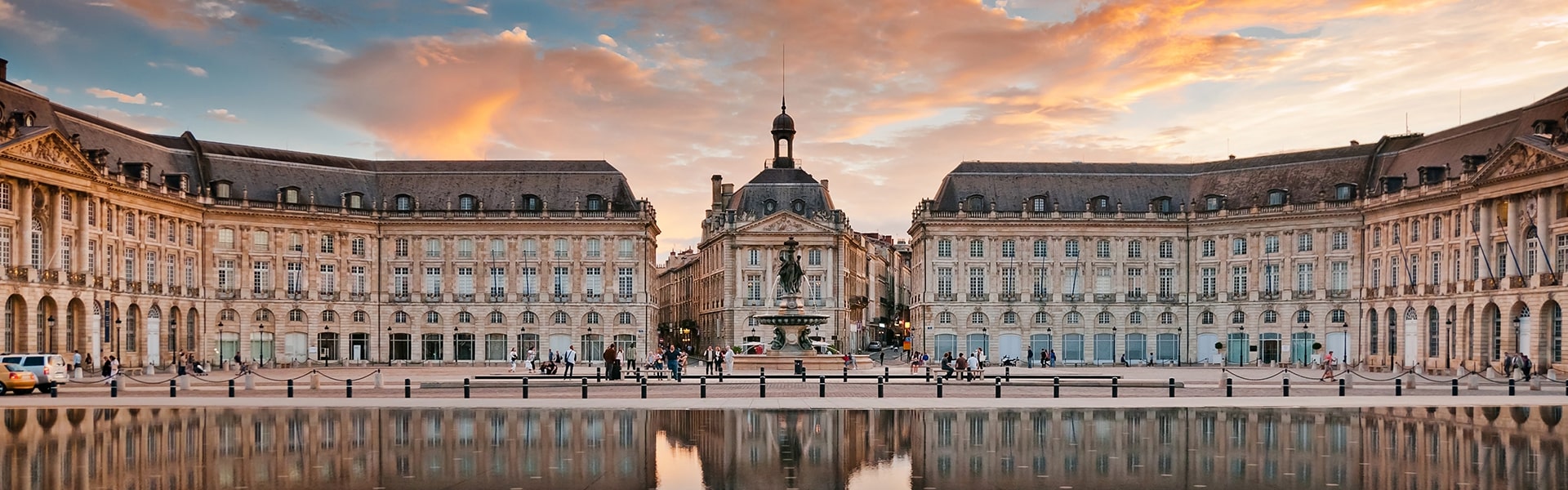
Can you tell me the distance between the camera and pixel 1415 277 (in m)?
80.2

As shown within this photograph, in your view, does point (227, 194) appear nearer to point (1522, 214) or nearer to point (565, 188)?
point (565, 188)

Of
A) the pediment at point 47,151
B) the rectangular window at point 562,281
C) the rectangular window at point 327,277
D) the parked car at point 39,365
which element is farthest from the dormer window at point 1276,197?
the parked car at point 39,365

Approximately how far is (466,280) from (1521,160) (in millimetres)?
62938

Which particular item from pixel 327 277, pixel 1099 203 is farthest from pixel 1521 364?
pixel 327 277

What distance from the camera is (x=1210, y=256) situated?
9569cm

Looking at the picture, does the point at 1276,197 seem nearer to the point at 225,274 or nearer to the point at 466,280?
the point at 466,280

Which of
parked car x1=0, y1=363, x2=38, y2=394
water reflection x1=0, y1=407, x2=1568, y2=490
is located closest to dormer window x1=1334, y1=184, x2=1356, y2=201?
water reflection x1=0, y1=407, x2=1568, y2=490

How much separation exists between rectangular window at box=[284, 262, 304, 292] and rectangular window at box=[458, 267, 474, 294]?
10059 mm

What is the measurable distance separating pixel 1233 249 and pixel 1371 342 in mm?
11415

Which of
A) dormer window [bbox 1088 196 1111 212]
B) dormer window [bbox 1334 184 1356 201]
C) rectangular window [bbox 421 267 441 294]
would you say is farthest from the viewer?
dormer window [bbox 1088 196 1111 212]

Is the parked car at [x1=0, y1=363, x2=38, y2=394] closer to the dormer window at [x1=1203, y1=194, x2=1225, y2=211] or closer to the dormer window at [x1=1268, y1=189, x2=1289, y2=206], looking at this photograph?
the dormer window at [x1=1203, y1=194, x2=1225, y2=211]

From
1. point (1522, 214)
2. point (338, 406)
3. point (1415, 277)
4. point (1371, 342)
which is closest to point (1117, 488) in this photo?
point (338, 406)

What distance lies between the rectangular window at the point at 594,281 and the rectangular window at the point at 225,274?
22.1 meters

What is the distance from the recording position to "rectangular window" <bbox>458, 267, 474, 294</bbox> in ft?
311
